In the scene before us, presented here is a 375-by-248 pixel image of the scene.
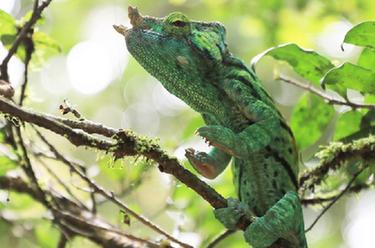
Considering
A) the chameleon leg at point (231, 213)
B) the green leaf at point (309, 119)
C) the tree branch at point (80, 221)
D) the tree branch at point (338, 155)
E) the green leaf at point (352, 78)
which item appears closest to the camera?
the chameleon leg at point (231, 213)

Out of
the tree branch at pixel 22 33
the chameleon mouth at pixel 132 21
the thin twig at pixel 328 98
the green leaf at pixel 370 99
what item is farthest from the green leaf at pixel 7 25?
the green leaf at pixel 370 99

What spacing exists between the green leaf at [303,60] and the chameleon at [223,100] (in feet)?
0.32

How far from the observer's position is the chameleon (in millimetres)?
1799

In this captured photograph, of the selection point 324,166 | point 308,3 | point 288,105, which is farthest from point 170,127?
point 324,166

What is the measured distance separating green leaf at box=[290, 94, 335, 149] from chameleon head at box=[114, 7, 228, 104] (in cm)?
39

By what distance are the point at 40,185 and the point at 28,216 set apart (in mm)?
402

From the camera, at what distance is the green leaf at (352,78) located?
1.75 meters

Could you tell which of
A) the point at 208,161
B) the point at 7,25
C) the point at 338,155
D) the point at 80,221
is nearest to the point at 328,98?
the point at 338,155

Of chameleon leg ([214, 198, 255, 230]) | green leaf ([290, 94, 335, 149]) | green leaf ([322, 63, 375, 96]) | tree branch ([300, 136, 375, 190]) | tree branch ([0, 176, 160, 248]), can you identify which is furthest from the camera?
green leaf ([290, 94, 335, 149])

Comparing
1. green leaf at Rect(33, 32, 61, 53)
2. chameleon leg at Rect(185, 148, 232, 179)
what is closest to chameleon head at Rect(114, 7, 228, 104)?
chameleon leg at Rect(185, 148, 232, 179)

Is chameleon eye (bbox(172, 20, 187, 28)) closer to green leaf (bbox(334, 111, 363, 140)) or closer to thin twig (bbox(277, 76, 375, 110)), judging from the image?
thin twig (bbox(277, 76, 375, 110))

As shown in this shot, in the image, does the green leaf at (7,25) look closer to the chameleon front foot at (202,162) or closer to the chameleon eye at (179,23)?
the chameleon eye at (179,23)

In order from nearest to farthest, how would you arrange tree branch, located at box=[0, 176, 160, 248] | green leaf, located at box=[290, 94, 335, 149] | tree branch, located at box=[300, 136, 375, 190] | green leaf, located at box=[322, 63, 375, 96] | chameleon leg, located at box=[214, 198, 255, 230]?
chameleon leg, located at box=[214, 198, 255, 230] → green leaf, located at box=[322, 63, 375, 96] → tree branch, located at box=[300, 136, 375, 190] → tree branch, located at box=[0, 176, 160, 248] → green leaf, located at box=[290, 94, 335, 149]

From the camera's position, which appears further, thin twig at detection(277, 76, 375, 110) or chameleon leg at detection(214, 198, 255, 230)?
thin twig at detection(277, 76, 375, 110)
